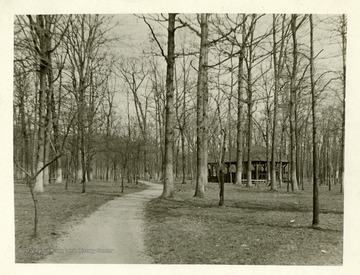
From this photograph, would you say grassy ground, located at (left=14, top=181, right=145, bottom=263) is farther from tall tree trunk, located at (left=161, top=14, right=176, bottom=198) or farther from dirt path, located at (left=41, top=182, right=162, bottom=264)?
tall tree trunk, located at (left=161, top=14, right=176, bottom=198)

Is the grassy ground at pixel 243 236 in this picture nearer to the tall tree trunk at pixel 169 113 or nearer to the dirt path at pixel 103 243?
the dirt path at pixel 103 243

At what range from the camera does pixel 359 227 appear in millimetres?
5207

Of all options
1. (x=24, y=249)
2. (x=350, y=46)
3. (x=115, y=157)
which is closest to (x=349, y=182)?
(x=350, y=46)

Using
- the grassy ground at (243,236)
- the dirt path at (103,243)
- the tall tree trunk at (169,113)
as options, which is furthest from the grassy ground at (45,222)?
the tall tree trunk at (169,113)

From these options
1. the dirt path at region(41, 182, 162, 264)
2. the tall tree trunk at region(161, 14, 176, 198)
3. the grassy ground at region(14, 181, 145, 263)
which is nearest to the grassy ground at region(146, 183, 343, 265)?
the dirt path at region(41, 182, 162, 264)

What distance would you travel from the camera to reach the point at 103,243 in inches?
212

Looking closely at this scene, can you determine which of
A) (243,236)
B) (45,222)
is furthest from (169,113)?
(243,236)

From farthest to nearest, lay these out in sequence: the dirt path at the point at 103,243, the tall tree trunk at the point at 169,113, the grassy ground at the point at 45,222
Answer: the tall tree trunk at the point at 169,113
the grassy ground at the point at 45,222
the dirt path at the point at 103,243

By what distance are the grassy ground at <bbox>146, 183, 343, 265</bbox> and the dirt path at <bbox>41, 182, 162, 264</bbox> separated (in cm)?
26

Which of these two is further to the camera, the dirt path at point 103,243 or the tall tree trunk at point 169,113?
the tall tree trunk at point 169,113

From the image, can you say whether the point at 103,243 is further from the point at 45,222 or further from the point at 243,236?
the point at 243,236

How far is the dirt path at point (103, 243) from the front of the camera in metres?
4.91

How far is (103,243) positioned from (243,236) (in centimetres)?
257

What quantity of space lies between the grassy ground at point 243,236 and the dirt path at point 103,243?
26 centimetres
